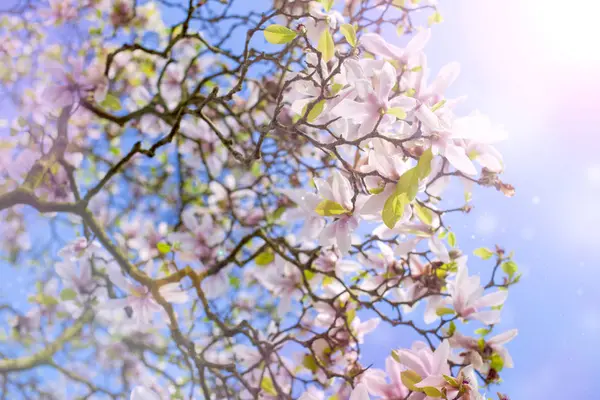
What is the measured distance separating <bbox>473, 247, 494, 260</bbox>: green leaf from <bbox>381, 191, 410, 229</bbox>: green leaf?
0.85m

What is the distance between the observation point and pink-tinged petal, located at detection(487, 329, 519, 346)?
1.43 meters

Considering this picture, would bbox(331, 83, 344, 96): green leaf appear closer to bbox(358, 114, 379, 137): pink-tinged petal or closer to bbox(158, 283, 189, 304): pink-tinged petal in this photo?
bbox(358, 114, 379, 137): pink-tinged petal

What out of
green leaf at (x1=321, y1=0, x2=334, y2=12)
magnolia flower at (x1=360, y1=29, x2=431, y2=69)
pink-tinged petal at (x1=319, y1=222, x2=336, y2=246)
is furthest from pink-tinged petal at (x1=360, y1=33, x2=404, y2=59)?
pink-tinged petal at (x1=319, y1=222, x2=336, y2=246)

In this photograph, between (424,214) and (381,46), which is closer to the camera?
(424,214)

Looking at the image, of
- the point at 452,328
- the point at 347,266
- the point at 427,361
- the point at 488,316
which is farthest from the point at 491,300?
the point at 347,266

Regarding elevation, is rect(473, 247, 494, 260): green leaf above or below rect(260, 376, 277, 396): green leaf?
above

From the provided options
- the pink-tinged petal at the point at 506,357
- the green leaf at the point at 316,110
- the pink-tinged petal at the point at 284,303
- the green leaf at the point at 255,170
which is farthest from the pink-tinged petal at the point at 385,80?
the green leaf at the point at 255,170

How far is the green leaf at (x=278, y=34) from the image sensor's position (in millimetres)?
1063

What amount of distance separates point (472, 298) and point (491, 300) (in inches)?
2.2

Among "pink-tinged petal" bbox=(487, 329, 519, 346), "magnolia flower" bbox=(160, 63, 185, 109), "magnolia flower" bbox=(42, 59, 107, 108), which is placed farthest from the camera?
"magnolia flower" bbox=(160, 63, 185, 109)

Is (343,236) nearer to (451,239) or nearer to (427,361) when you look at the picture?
(427,361)

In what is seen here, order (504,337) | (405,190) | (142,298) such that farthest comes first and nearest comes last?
(142,298) → (504,337) → (405,190)

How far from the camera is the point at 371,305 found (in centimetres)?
160

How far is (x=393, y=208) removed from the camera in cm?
97
